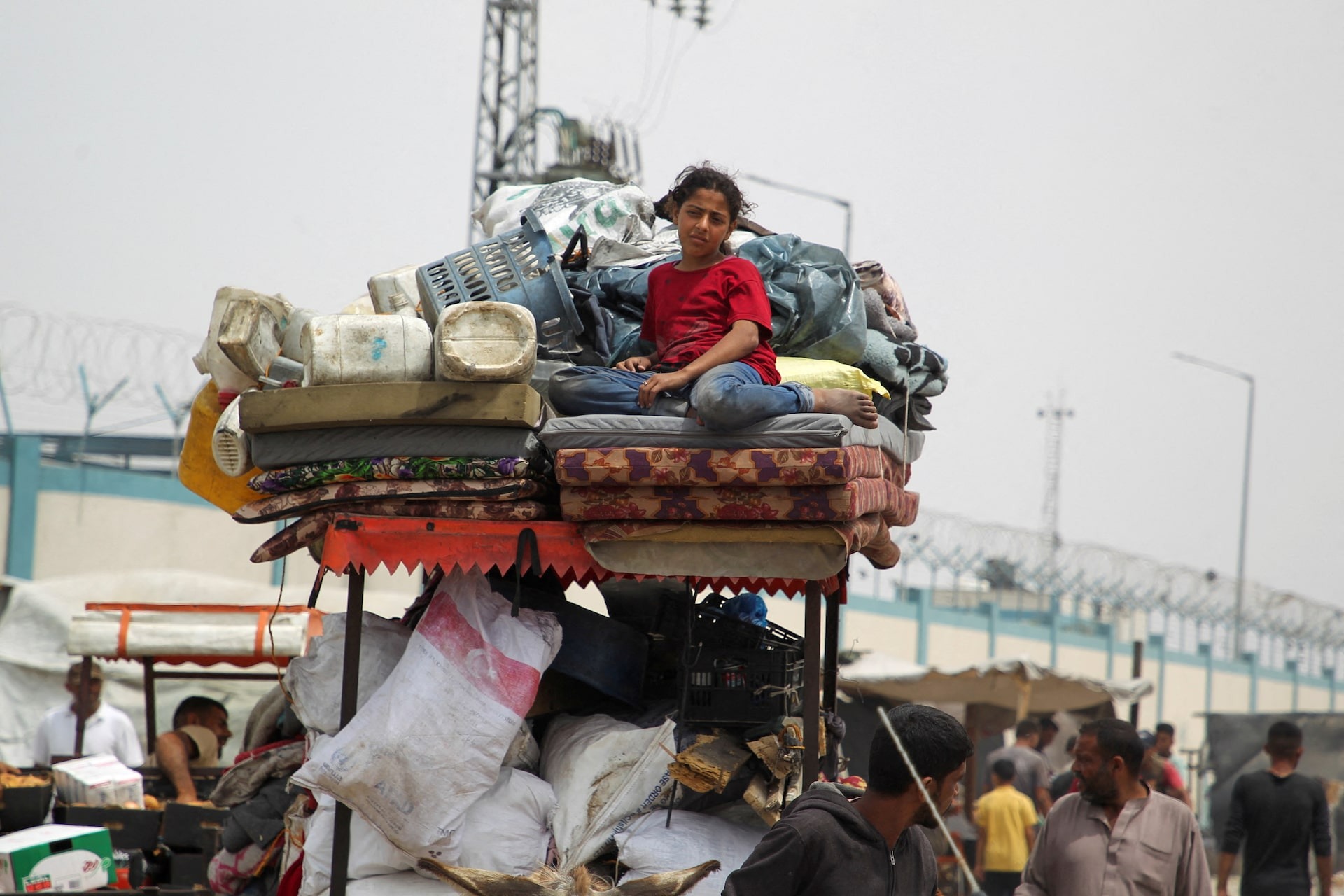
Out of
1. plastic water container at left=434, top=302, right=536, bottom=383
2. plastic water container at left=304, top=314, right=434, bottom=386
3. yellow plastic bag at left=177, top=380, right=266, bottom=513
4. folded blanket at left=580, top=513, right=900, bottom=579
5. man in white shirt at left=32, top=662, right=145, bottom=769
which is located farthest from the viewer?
man in white shirt at left=32, top=662, right=145, bottom=769

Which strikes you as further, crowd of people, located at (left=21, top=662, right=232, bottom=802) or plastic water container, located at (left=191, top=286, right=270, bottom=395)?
crowd of people, located at (left=21, top=662, right=232, bottom=802)

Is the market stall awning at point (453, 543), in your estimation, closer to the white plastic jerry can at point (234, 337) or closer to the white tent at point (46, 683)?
the white plastic jerry can at point (234, 337)

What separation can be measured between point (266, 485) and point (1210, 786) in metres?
14.4

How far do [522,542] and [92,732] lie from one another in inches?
265

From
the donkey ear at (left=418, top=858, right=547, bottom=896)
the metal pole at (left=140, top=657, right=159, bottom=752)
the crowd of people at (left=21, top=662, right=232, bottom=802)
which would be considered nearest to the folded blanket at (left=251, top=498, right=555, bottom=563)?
the donkey ear at (left=418, top=858, right=547, bottom=896)

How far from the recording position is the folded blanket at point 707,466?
170 inches

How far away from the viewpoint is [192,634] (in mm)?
8805

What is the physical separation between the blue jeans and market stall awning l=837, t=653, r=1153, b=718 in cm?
910

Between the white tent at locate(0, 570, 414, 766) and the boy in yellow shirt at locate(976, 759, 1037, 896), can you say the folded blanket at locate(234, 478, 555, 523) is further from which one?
the white tent at locate(0, 570, 414, 766)

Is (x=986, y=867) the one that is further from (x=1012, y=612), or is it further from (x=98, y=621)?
(x=1012, y=612)

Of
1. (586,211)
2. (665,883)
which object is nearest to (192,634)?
(586,211)

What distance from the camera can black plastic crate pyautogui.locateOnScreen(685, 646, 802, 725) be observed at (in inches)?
195

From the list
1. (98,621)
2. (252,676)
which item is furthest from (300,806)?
(98,621)

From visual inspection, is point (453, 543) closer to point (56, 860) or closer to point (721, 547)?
point (721, 547)
